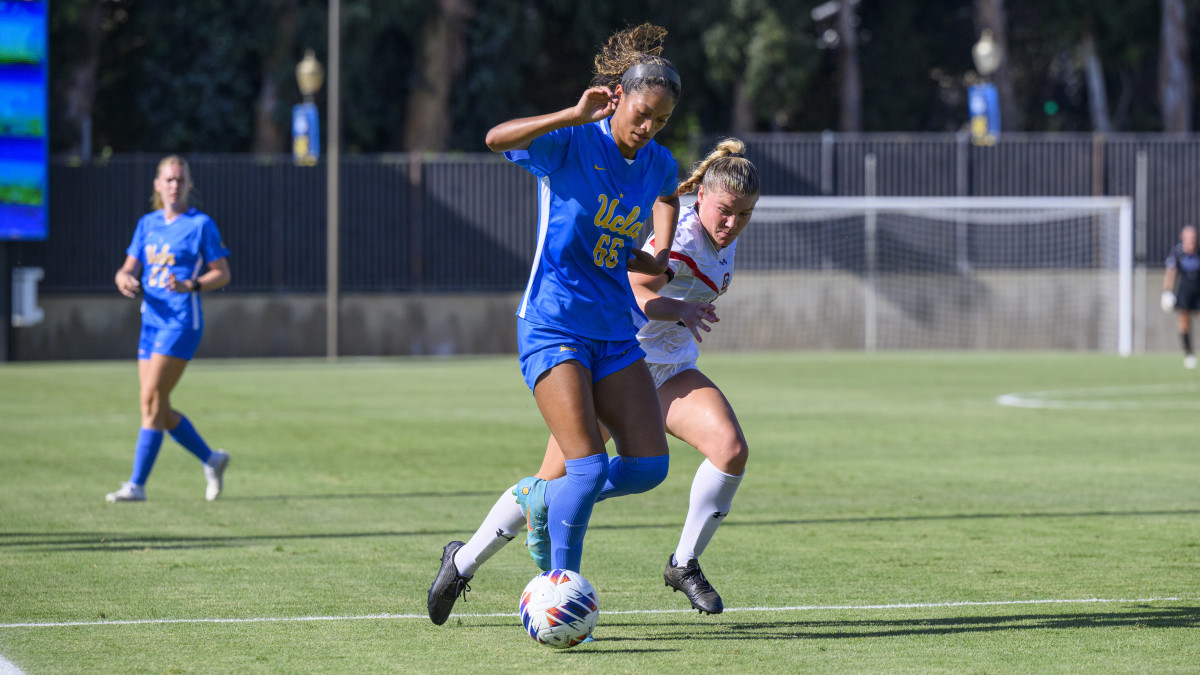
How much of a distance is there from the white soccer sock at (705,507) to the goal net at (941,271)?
924 inches

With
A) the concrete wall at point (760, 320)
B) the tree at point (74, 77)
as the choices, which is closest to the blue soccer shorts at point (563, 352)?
the concrete wall at point (760, 320)


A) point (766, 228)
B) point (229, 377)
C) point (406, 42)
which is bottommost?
point (229, 377)

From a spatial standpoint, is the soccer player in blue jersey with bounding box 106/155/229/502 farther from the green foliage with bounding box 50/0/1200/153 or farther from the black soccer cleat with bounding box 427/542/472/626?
the green foliage with bounding box 50/0/1200/153

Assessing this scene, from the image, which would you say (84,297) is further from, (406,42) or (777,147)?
(777,147)

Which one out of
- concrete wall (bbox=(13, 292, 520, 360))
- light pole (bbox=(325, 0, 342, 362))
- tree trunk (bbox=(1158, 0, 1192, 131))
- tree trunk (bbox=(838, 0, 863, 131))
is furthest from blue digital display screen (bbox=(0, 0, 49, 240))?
tree trunk (bbox=(1158, 0, 1192, 131))

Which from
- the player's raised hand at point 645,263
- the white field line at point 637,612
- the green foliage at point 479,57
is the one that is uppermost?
the green foliage at point 479,57

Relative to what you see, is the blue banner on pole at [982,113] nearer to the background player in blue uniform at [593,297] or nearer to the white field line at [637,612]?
the white field line at [637,612]

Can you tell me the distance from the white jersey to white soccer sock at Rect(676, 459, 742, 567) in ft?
1.77

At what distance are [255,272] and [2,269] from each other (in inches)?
169

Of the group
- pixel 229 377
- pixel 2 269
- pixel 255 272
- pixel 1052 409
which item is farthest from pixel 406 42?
pixel 1052 409

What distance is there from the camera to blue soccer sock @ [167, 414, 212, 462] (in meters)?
10.1

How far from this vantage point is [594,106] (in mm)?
5184

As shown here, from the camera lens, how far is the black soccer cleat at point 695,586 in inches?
238

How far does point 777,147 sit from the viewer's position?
98.3 feet
